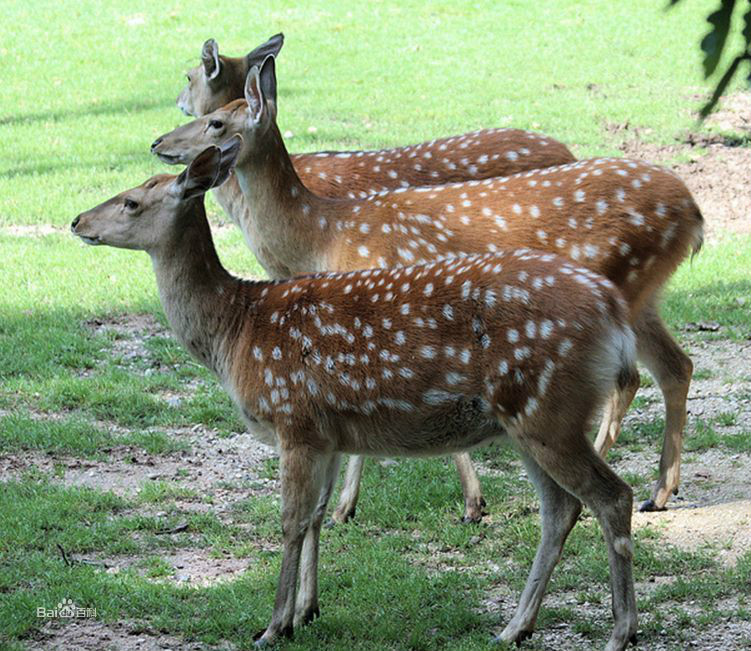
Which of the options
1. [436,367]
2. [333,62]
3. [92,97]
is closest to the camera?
[436,367]

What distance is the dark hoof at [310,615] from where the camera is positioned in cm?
509

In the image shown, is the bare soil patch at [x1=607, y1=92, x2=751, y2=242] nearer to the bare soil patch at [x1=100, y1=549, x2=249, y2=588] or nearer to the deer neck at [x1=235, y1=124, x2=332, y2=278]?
the deer neck at [x1=235, y1=124, x2=332, y2=278]

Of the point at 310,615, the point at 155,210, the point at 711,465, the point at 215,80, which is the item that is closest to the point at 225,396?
the point at 215,80

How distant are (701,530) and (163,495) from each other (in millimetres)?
2624

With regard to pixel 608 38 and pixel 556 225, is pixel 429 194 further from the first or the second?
pixel 608 38

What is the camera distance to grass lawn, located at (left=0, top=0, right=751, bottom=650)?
519 cm

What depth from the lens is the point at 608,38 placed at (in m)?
16.9

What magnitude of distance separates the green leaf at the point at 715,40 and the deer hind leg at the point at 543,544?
9.42 feet

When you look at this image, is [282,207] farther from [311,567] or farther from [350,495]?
[311,567]

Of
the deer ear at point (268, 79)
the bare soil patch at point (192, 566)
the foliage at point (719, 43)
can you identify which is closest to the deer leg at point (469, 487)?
the bare soil patch at point (192, 566)

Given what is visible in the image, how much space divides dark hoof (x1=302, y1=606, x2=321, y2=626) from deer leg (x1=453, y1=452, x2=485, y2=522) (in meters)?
1.21

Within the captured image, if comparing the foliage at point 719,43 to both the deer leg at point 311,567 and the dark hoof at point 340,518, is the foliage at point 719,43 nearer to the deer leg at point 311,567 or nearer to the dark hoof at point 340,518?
the deer leg at point 311,567

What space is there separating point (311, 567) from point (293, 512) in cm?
31

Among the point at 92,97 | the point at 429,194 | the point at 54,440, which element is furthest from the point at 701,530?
the point at 92,97
